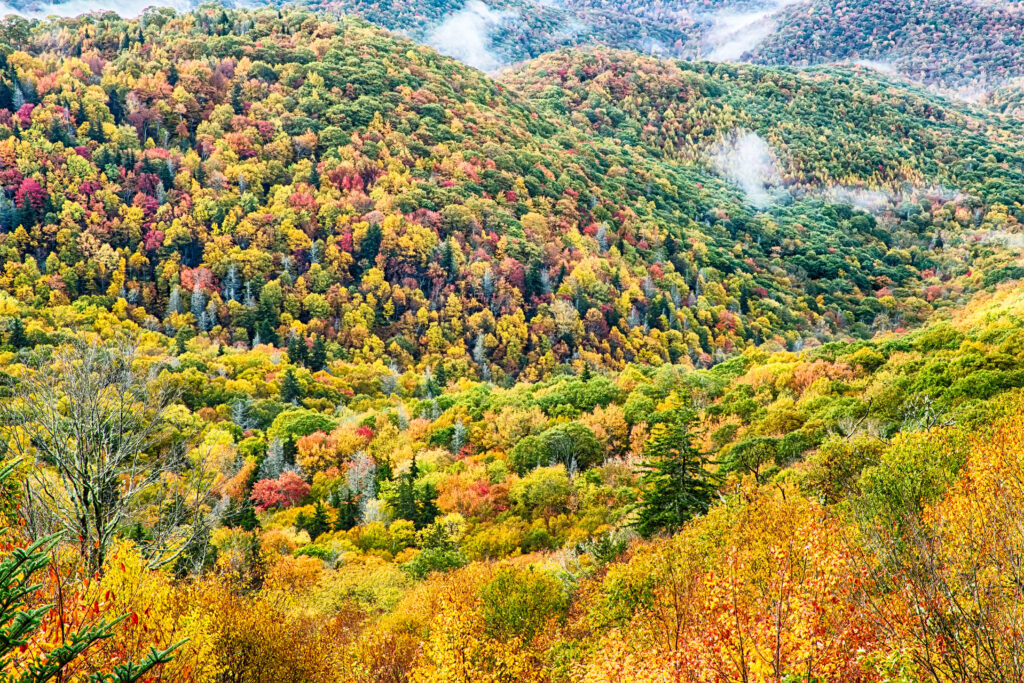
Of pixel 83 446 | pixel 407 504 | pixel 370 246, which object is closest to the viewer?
pixel 83 446

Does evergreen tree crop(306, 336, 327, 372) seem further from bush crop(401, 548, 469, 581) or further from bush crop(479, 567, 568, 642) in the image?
bush crop(479, 567, 568, 642)

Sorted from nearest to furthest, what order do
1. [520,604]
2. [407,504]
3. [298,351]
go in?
[520,604], [407,504], [298,351]

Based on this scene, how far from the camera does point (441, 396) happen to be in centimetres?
9050

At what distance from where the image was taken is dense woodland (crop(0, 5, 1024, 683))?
840 inches

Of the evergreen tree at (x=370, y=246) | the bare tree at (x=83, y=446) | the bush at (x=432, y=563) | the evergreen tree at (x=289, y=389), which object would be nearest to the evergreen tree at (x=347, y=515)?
the bush at (x=432, y=563)

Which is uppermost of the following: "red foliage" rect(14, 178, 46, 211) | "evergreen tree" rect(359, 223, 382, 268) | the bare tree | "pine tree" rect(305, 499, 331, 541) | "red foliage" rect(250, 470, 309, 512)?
"red foliage" rect(14, 178, 46, 211)

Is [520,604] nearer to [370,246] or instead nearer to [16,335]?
[16,335]

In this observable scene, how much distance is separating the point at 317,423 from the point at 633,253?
88.0 metres

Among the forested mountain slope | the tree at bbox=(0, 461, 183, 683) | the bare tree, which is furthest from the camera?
the forested mountain slope

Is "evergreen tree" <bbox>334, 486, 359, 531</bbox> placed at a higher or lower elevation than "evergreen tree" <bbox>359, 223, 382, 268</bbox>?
lower

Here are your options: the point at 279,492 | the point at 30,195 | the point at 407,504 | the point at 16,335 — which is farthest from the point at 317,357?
the point at 30,195

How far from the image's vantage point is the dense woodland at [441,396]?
840 inches

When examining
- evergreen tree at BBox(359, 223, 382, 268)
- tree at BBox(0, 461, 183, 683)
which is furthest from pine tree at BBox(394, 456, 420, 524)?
evergreen tree at BBox(359, 223, 382, 268)

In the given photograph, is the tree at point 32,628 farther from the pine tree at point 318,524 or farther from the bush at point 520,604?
the pine tree at point 318,524
